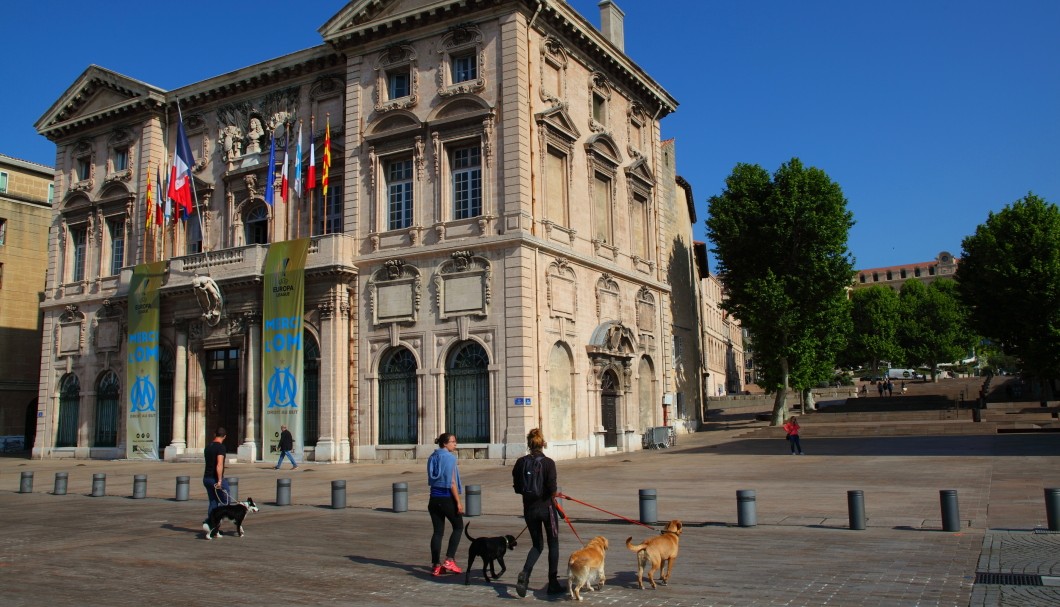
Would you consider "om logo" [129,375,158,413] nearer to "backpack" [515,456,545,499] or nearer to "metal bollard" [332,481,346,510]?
"metal bollard" [332,481,346,510]

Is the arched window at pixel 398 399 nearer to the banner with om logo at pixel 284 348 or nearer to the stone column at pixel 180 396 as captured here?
the banner with om logo at pixel 284 348

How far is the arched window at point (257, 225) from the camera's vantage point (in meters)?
36.2

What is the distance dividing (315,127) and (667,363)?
18.4 m

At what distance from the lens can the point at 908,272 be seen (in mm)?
170875

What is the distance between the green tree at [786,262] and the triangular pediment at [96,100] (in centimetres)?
2869

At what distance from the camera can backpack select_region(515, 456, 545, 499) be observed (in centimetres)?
963

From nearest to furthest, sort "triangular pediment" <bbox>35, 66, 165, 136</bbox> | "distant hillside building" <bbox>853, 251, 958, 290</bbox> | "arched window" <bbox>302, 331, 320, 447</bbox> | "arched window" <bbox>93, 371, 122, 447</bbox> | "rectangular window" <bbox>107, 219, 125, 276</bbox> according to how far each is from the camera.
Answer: "arched window" <bbox>302, 331, 320, 447</bbox>, "arched window" <bbox>93, 371, 122, 447</bbox>, "triangular pediment" <bbox>35, 66, 165, 136</bbox>, "rectangular window" <bbox>107, 219, 125, 276</bbox>, "distant hillside building" <bbox>853, 251, 958, 290</bbox>

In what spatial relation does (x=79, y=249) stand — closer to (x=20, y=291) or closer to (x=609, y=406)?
(x=20, y=291)

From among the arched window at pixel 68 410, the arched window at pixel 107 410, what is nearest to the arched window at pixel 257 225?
the arched window at pixel 107 410

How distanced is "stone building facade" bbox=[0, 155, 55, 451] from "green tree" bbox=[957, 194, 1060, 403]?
55168 mm

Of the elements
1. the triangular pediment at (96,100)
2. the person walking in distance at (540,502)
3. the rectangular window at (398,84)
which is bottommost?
the person walking in distance at (540,502)

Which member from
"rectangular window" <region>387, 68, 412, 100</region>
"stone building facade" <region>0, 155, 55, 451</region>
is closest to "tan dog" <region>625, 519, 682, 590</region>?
"rectangular window" <region>387, 68, 412, 100</region>

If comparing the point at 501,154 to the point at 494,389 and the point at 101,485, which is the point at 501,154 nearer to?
the point at 494,389

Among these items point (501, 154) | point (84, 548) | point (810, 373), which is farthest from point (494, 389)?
point (810, 373)
